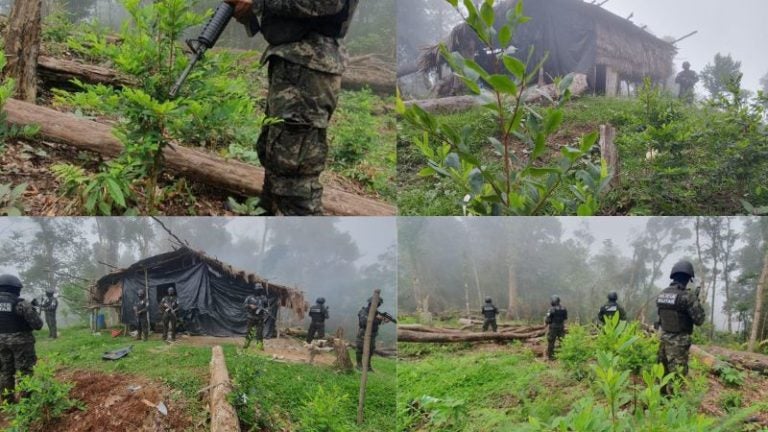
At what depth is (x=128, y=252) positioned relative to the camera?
4.95ft

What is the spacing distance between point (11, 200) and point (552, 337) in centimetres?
156

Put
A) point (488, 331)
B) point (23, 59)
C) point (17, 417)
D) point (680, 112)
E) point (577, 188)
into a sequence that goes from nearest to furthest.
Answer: point (577, 188), point (17, 417), point (488, 331), point (680, 112), point (23, 59)

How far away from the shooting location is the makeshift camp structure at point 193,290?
150 centimetres

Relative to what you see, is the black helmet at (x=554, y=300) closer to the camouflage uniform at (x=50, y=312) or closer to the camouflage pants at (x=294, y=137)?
the camouflage pants at (x=294, y=137)

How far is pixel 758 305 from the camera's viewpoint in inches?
59.3

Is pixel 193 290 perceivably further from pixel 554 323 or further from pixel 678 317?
pixel 678 317

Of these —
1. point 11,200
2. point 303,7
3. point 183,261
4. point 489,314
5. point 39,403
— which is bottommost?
point 39,403

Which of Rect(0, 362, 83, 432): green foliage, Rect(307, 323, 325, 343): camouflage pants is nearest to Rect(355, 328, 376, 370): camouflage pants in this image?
Rect(307, 323, 325, 343): camouflage pants

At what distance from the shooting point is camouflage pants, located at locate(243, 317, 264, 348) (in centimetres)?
153

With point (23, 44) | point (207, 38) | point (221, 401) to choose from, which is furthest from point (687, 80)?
point (23, 44)

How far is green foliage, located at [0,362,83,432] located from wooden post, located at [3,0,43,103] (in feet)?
4.46

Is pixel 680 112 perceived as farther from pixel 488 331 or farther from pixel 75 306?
pixel 75 306

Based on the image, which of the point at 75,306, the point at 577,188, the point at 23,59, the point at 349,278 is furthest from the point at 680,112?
the point at 23,59

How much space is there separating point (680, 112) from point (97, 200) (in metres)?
1.92
